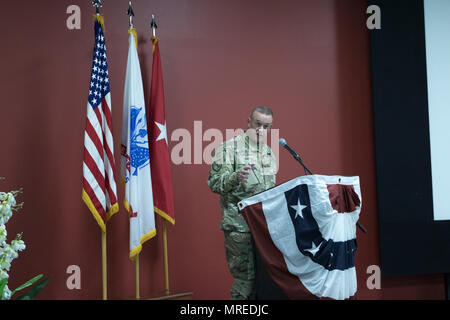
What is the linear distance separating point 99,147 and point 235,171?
103cm

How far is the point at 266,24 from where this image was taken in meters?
3.51

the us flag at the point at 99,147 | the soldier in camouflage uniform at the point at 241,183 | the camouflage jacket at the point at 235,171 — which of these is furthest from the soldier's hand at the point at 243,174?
the us flag at the point at 99,147

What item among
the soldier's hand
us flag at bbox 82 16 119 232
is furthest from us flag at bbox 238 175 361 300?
us flag at bbox 82 16 119 232

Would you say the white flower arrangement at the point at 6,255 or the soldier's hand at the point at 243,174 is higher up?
the soldier's hand at the point at 243,174

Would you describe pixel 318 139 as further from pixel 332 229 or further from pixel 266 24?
pixel 332 229

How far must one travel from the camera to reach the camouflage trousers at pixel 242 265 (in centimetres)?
228

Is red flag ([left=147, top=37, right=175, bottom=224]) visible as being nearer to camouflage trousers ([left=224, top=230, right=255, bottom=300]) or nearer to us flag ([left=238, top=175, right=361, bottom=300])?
camouflage trousers ([left=224, top=230, right=255, bottom=300])

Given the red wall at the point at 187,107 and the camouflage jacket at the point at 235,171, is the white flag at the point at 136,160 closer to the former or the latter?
the red wall at the point at 187,107

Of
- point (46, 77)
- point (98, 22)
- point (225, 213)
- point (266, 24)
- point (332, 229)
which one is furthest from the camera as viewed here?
point (266, 24)

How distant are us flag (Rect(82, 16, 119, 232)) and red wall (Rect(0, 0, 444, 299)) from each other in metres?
0.29

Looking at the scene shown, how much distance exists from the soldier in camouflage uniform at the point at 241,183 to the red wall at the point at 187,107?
896 millimetres

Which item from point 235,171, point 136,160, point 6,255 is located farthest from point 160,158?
point 6,255
